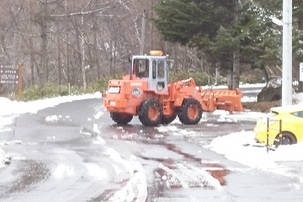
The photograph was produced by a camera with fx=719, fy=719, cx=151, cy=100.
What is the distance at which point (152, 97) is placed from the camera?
28.7 m

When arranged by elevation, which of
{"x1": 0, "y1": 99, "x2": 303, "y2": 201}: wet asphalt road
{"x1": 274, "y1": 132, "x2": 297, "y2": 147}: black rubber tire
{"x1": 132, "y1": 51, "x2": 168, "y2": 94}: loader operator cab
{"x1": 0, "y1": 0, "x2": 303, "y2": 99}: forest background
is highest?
{"x1": 0, "y1": 0, "x2": 303, "y2": 99}: forest background

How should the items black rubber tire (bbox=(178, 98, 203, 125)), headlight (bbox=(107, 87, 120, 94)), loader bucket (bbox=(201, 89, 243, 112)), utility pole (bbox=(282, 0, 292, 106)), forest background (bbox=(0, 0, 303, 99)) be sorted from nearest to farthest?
utility pole (bbox=(282, 0, 292, 106)) → headlight (bbox=(107, 87, 120, 94)) → black rubber tire (bbox=(178, 98, 203, 125)) → loader bucket (bbox=(201, 89, 243, 112)) → forest background (bbox=(0, 0, 303, 99))

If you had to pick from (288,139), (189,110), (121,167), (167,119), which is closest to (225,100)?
(189,110)

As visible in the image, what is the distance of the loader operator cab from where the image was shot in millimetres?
28438

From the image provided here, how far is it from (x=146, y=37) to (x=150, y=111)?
147 ft

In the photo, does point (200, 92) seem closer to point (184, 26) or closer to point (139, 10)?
point (184, 26)

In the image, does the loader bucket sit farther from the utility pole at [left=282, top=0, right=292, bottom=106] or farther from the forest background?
the utility pole at [left=282, top=0, right=292, bottom=106]

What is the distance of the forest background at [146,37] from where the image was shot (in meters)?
36.5

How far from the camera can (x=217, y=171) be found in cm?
1554

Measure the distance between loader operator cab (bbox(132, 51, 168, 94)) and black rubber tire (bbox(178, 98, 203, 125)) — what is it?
3.28 feet

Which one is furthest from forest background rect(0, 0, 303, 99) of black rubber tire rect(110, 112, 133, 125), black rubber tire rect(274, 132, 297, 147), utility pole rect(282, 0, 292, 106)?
black rubber tire rect(110, 112, 133, 125)

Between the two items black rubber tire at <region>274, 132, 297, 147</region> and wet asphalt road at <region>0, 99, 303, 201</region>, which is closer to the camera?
wet asphalt road at <region>0, 99, 303, 201</region>

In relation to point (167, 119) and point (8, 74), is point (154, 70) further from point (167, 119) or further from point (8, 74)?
point (8, 74)

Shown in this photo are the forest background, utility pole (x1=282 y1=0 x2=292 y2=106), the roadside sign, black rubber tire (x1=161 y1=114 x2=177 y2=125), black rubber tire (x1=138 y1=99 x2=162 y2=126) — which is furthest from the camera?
the roadside sign
